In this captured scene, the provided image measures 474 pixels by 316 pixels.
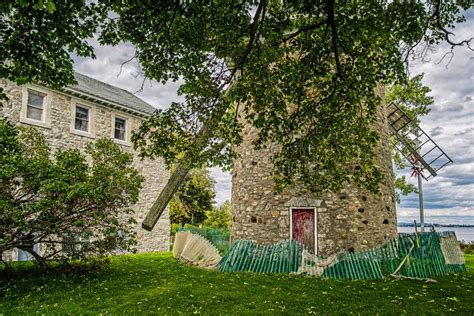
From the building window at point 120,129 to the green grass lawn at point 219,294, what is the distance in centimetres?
1005

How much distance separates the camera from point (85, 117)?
18.2 m

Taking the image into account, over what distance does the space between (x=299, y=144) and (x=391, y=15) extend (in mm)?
3036

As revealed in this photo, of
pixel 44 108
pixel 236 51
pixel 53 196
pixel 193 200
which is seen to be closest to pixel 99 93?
pixel 44 108

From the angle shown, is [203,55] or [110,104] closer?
[203,55]

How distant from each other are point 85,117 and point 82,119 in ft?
0.94

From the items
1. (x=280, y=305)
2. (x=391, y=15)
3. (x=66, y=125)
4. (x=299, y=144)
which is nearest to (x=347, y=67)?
(x=391, y=15)

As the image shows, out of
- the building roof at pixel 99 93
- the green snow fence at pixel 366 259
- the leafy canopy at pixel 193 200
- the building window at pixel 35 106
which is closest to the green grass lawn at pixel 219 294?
the green snow fence at pixel 366 259

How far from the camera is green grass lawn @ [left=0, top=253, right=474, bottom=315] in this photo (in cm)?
711

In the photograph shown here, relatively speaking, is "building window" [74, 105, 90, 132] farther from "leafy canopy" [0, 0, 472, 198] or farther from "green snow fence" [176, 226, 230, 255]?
"leafy canopy" [0, 0, 472, 198]

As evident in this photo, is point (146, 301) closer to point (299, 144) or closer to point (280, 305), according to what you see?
point (280, 305)

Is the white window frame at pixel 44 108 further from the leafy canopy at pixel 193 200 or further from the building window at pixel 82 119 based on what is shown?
the leafy canopy at pixel 193 200

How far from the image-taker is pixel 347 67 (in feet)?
22.8

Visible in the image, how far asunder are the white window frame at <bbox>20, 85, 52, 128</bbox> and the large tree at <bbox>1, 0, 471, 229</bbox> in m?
10.5

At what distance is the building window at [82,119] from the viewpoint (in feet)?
58.3
